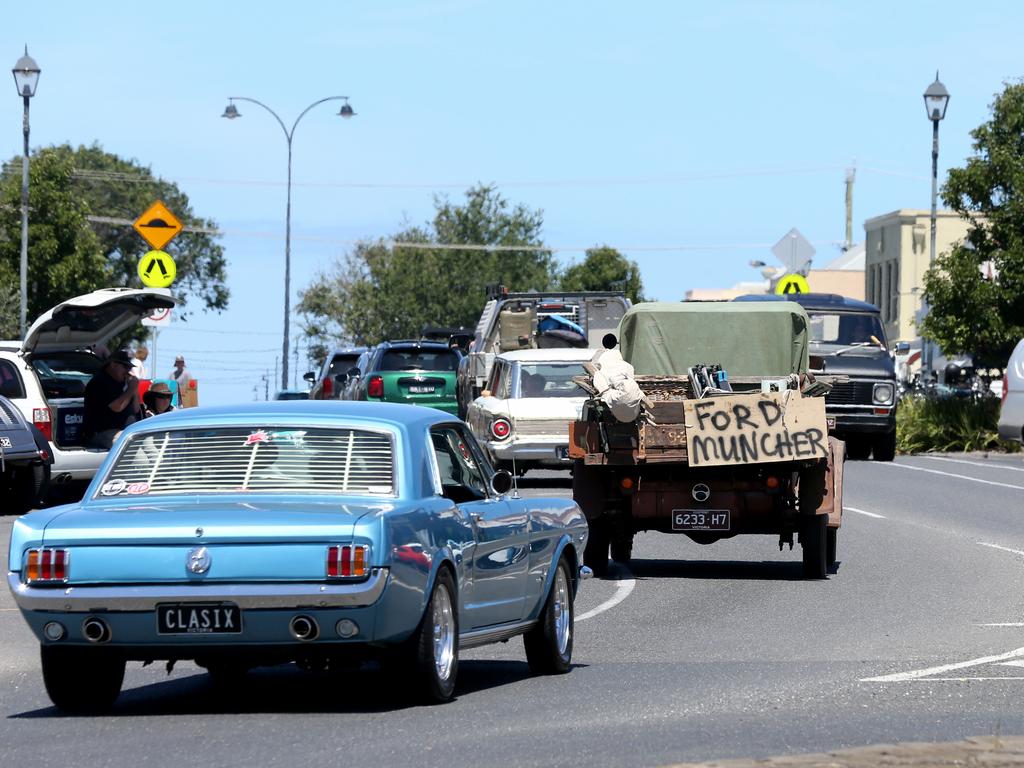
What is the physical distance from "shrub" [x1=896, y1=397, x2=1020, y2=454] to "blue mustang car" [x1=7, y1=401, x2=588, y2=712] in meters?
30.4

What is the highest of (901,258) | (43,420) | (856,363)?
(901,258)

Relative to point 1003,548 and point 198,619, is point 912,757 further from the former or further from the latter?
point 1003,548

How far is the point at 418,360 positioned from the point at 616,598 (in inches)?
889

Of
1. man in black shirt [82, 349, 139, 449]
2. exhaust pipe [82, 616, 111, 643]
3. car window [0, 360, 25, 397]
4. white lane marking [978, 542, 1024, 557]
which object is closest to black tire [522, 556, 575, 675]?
exhaust pipe [82, 616, 111, 643]

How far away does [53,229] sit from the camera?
5784 cm

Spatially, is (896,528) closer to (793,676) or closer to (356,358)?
(793,676)

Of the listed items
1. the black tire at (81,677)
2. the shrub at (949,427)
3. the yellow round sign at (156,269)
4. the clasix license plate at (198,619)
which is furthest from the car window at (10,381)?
the shrub at (949,427)

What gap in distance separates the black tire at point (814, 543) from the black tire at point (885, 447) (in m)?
18.7

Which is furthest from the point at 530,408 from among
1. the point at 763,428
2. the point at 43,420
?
the point at 763,428

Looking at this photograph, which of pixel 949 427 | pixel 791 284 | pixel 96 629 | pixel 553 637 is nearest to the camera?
pixel 96 629

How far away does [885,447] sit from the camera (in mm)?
35156

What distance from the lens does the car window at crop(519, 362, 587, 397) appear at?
26844 mm

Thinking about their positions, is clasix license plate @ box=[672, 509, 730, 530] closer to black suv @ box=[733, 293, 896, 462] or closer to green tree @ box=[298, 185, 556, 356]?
black suv @ box=[733, 293, 896, 462]

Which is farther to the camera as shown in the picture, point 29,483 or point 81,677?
point 29,483
